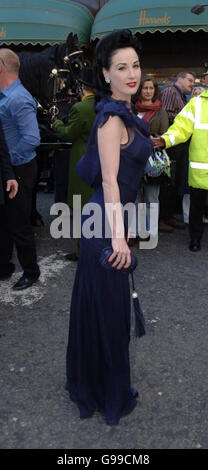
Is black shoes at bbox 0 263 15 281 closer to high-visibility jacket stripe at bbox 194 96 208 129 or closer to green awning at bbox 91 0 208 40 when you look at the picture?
high-visibility jacket stripe at bbox 194 96 208 129

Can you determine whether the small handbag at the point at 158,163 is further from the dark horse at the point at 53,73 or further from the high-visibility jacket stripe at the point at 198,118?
the dark horse at the point at 53,73

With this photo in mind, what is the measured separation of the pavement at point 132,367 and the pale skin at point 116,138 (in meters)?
0.89

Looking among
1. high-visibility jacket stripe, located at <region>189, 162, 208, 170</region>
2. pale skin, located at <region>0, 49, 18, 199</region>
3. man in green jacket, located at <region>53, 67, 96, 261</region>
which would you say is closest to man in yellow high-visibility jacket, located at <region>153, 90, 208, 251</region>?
high-visibility jacket stripe, located at <region>189, 162, 208, 170</region>

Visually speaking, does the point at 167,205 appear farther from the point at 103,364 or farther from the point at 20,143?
the point at 103,364

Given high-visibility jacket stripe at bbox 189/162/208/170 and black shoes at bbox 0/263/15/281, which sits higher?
high-visibility jacket stripe at bbox 189/162/208/170

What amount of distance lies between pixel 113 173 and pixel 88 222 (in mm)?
364

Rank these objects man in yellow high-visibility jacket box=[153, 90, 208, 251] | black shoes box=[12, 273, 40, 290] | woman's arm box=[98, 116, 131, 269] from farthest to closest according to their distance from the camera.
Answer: man in yellow high-visibility jacket box=[153, 90, 208, 251] → black shoes box=[12, 273, 40, 290] → woman's arm box=[98, 116, 131, 269]

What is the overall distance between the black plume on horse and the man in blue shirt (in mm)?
1413

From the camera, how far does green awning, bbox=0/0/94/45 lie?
32.4 feet

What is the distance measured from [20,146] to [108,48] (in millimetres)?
1845

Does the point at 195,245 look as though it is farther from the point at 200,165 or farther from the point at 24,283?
the point at 24,283

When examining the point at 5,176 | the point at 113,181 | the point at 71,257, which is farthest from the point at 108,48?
the point at 71,257

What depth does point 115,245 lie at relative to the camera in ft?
5.97

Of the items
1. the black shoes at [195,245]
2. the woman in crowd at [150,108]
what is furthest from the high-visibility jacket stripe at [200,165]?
the black shoes at [195,245]
